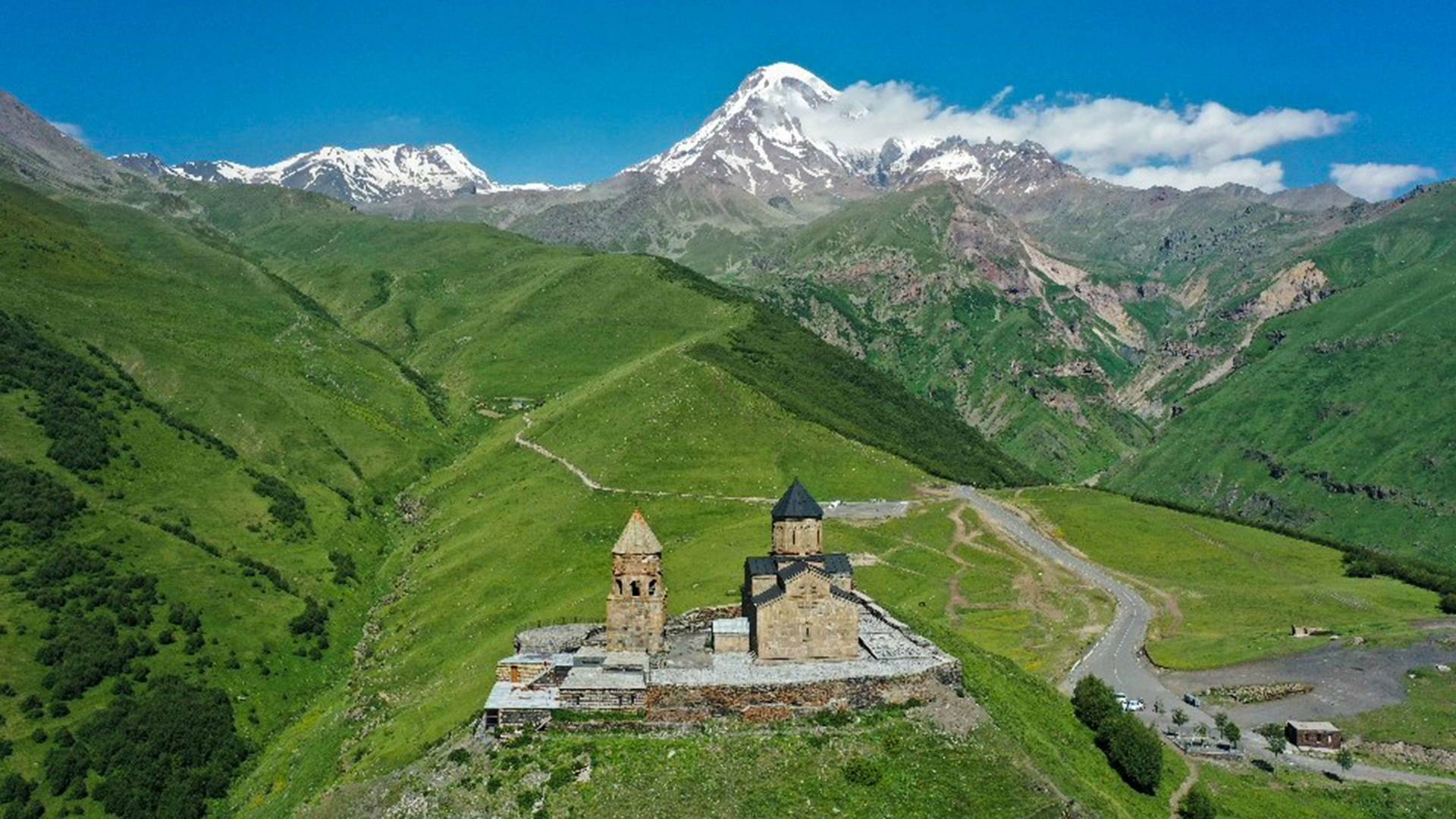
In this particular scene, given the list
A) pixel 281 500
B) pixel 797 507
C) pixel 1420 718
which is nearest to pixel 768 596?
pixel 797 507

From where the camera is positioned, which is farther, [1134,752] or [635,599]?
[635,599]

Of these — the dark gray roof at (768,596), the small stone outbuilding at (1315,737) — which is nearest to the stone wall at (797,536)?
the dark gray roof at (768,596)

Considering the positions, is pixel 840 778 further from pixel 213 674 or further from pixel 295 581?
pixel 295 581

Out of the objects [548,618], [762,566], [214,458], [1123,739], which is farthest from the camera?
[214,458]

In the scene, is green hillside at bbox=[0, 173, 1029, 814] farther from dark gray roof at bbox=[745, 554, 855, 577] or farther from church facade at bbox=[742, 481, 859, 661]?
church facade at bbox=[742, 481, 859, 661]

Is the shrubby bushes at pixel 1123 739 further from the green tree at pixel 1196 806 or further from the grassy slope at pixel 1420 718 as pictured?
the grassy slope at pixel 1420 718

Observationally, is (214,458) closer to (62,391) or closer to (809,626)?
(62,391)

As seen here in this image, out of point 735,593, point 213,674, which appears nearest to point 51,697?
point 213,674

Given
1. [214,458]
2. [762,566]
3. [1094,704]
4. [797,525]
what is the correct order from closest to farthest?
[1094,704], [762,566], [797,525], [214,458]
